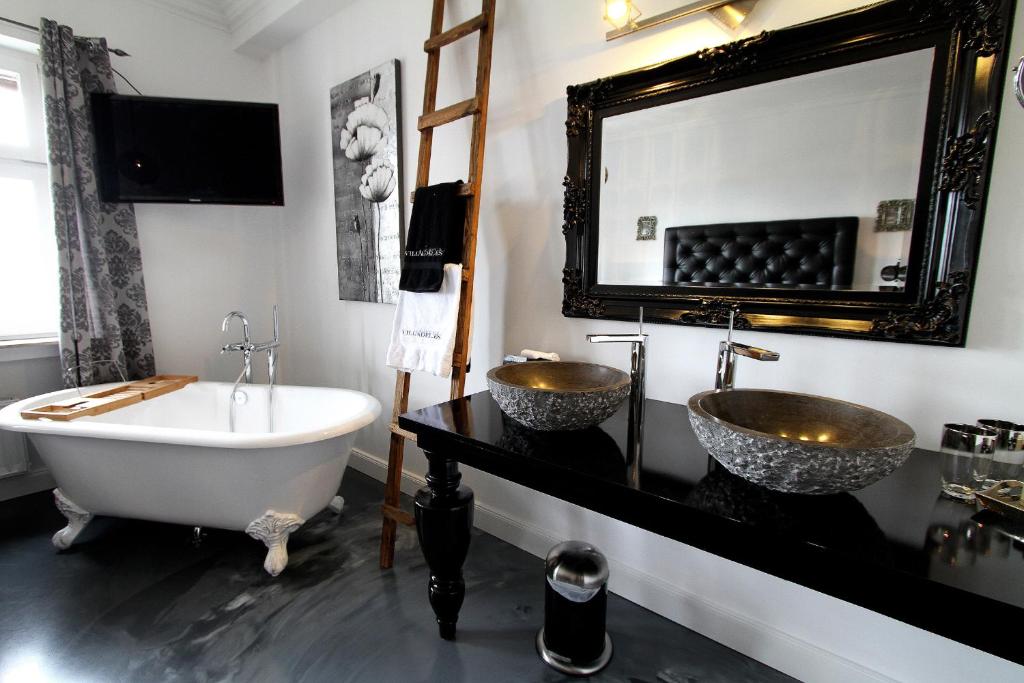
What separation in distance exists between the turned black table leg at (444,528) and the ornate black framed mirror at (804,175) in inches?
28.5

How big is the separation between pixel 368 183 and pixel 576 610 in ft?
6.83

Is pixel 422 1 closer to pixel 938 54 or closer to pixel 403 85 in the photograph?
pixel 403 85

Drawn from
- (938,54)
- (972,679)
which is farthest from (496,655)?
(938,54)

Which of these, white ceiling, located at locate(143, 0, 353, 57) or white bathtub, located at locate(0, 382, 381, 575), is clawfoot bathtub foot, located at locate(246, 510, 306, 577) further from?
white ceiling, located at locate(143, 0, 353, 57)

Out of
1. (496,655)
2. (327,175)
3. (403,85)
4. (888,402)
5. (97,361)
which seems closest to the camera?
(888,402)

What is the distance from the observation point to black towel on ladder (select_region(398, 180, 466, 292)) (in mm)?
1765

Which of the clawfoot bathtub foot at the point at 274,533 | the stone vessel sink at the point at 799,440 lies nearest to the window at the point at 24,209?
the clawfoot bathtub foot at the point at 274,533

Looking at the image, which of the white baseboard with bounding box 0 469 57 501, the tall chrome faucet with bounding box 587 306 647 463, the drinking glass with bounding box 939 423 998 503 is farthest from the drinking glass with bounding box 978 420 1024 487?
the white baseboard with bounding box 0 469 57 501

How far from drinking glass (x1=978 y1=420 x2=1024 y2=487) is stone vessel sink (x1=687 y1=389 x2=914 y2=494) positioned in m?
0.18

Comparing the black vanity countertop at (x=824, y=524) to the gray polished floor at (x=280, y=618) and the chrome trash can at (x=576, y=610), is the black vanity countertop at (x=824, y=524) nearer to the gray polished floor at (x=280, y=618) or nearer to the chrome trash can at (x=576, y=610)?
the chrome trash can at (x=576, y=610)

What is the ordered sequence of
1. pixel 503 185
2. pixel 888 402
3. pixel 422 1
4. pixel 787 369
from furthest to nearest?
pixel 422 1 < pixel 503 185 < pixel 787 369 < pixel 888 402

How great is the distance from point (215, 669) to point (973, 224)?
2259 millimetres

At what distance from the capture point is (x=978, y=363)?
3.51 feet

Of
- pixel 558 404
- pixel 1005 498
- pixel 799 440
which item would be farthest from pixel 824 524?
pixel 558 404
